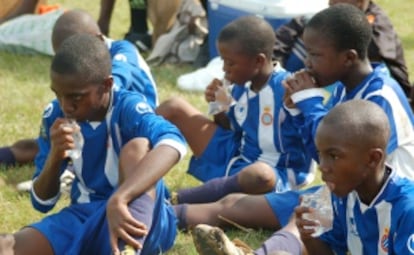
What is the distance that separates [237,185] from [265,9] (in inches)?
92.5

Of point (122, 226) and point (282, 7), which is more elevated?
point (122, 226)

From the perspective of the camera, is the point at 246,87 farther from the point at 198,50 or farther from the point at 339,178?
the point at 198,50

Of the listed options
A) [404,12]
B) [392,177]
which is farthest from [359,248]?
[404,12]

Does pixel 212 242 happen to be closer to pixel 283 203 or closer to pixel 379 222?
pixel 379 222

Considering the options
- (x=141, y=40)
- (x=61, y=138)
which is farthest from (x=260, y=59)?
(x=141, y=40)

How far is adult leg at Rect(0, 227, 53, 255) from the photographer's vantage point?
3.45 m

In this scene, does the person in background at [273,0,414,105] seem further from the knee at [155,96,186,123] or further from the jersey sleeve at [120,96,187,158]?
the jersey sleeve at [120,96,187,158]

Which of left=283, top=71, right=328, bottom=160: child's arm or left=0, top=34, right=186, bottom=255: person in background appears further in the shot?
left=283, top=71, right=328, bottom=160: child's arm

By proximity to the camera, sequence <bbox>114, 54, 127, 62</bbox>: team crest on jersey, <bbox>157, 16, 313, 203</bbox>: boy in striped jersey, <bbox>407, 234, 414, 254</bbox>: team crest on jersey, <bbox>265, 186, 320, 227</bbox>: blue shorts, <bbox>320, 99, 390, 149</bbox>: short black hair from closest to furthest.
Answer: <bbox>407, 234, 414, 254</bbox>: team crest on jersey → <bbox>320, 99, 390, 149</bbox>: short black hair → <bbox>265, 186, 320, 227</bbox>: blue shorts → <bbox>157, 16, 313, 203</bbox>: boy in striped jersey → <bbox>114, 54, 127, 62</bbox>: team crest on jersey

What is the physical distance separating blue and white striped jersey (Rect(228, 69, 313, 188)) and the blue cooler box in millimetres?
1964

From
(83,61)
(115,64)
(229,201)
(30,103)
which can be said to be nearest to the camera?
(83,61)

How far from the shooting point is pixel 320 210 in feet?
10.8

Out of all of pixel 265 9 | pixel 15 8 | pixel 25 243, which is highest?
pixel 25 243


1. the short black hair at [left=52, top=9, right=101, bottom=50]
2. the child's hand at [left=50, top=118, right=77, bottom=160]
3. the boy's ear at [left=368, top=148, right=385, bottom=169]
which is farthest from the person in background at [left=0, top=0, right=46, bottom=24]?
the boy's ear at [left=368, top=148, right=385, bottom=169]
